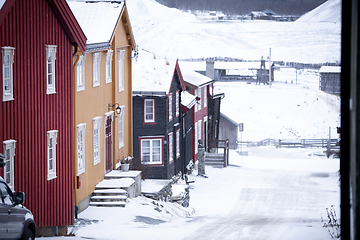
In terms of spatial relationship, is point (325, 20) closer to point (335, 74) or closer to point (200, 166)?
point (335, 74)

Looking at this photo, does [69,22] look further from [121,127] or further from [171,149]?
[171,149]

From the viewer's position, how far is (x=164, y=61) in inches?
1243

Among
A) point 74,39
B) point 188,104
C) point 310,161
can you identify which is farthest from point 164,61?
point 310,161

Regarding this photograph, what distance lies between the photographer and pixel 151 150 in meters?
29.4

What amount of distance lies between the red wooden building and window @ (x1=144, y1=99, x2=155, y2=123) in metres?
11.7

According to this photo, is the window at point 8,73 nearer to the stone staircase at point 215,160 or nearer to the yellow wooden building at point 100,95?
the yellow wooden building at point 100,95

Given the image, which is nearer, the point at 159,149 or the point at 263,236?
the point at 263,236

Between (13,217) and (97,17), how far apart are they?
52.3 feet

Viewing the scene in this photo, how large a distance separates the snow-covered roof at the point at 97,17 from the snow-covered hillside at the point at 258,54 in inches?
227

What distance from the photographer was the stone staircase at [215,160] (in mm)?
44250

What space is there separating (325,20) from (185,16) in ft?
142

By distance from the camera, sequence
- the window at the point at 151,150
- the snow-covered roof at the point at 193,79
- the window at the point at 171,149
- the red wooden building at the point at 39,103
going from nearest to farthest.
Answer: the red wooden building at the point at 39,103
the window at the point at 151,150
the window at the point at 171,149
the snow-covered roof at the point at 193,79

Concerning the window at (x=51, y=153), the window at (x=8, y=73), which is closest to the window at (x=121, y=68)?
the window at (x=51, y=153)

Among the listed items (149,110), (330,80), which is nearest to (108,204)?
(149,110)
